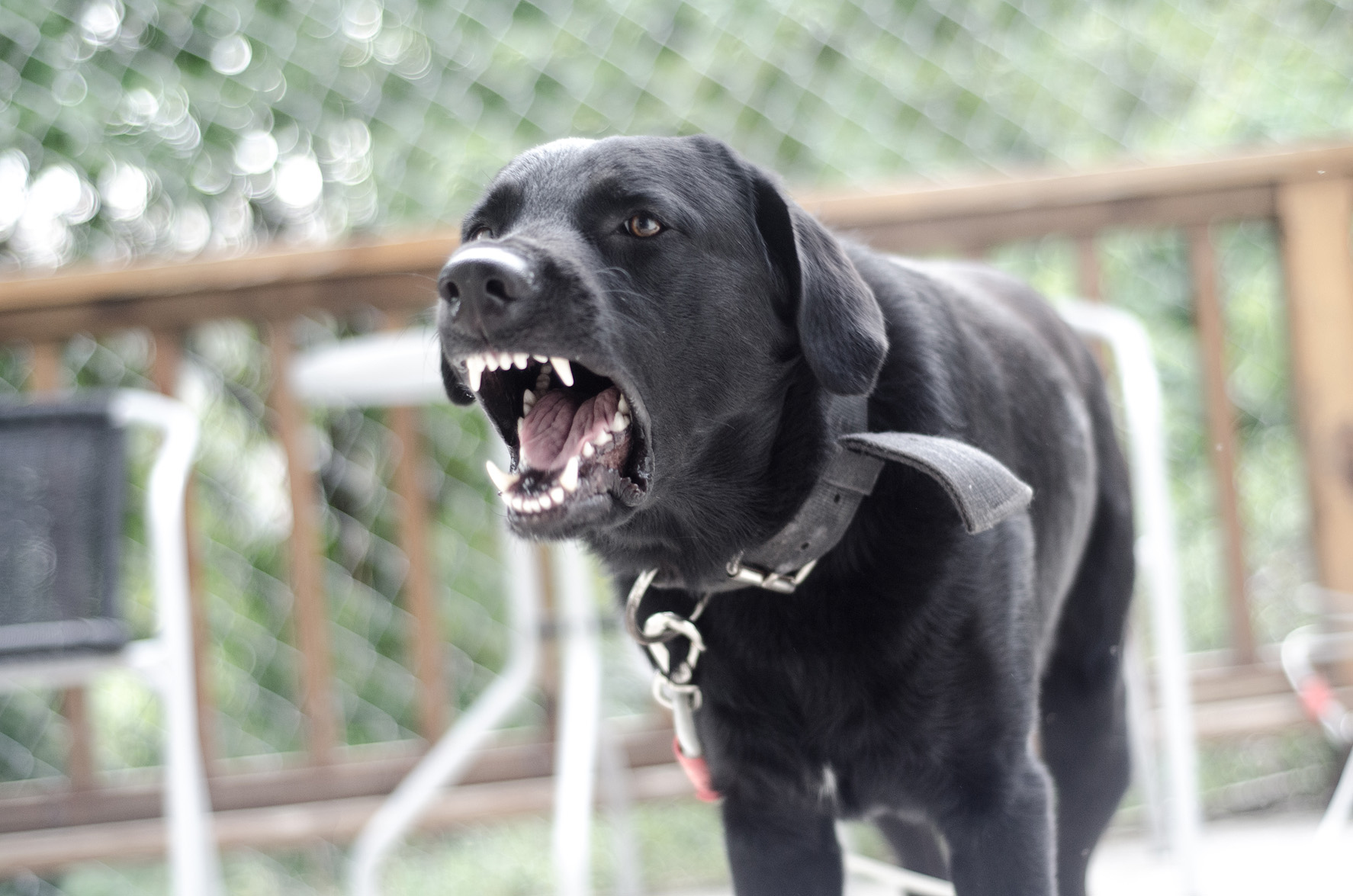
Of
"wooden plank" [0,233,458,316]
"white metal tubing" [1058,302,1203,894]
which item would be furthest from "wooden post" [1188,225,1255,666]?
"wooden plank" [0,233,458,316]

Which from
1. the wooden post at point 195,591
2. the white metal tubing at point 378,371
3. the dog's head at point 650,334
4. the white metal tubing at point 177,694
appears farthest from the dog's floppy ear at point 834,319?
the wooden post at point 195,591

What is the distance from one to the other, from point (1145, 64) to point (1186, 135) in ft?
0.88

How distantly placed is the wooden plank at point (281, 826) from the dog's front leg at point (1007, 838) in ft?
4.34

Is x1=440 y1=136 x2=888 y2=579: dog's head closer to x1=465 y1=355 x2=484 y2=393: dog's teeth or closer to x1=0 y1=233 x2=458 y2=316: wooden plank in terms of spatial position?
x1=465 y1=355 x2=484 y2=393: dog's teeth

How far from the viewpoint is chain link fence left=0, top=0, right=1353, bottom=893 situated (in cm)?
304

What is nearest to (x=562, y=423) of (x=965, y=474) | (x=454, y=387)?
(x=454, y=387)

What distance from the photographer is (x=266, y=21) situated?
3189 millimetres

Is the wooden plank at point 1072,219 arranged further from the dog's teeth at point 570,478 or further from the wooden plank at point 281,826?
the dog's teeth at point 570,478

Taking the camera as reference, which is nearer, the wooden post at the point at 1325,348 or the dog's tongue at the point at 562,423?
the dog's tongue at the point at 562,423

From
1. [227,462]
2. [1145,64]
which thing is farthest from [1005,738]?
[1145,64]

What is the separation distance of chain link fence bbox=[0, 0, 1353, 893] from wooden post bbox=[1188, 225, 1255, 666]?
500 mm

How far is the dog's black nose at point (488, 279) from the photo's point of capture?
103cm

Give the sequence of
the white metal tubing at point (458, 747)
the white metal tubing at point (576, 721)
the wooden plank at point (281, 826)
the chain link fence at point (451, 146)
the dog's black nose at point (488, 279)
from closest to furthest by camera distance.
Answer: the dog's black nose at point (488, 279), the white metal tubing at point (576, 721), the white metal tubing at point (458, 747), the wooden plank at point (281, 826), the chain link fence at point (451, 146)

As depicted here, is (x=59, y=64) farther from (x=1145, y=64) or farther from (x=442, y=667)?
(x=1145, y=64)
